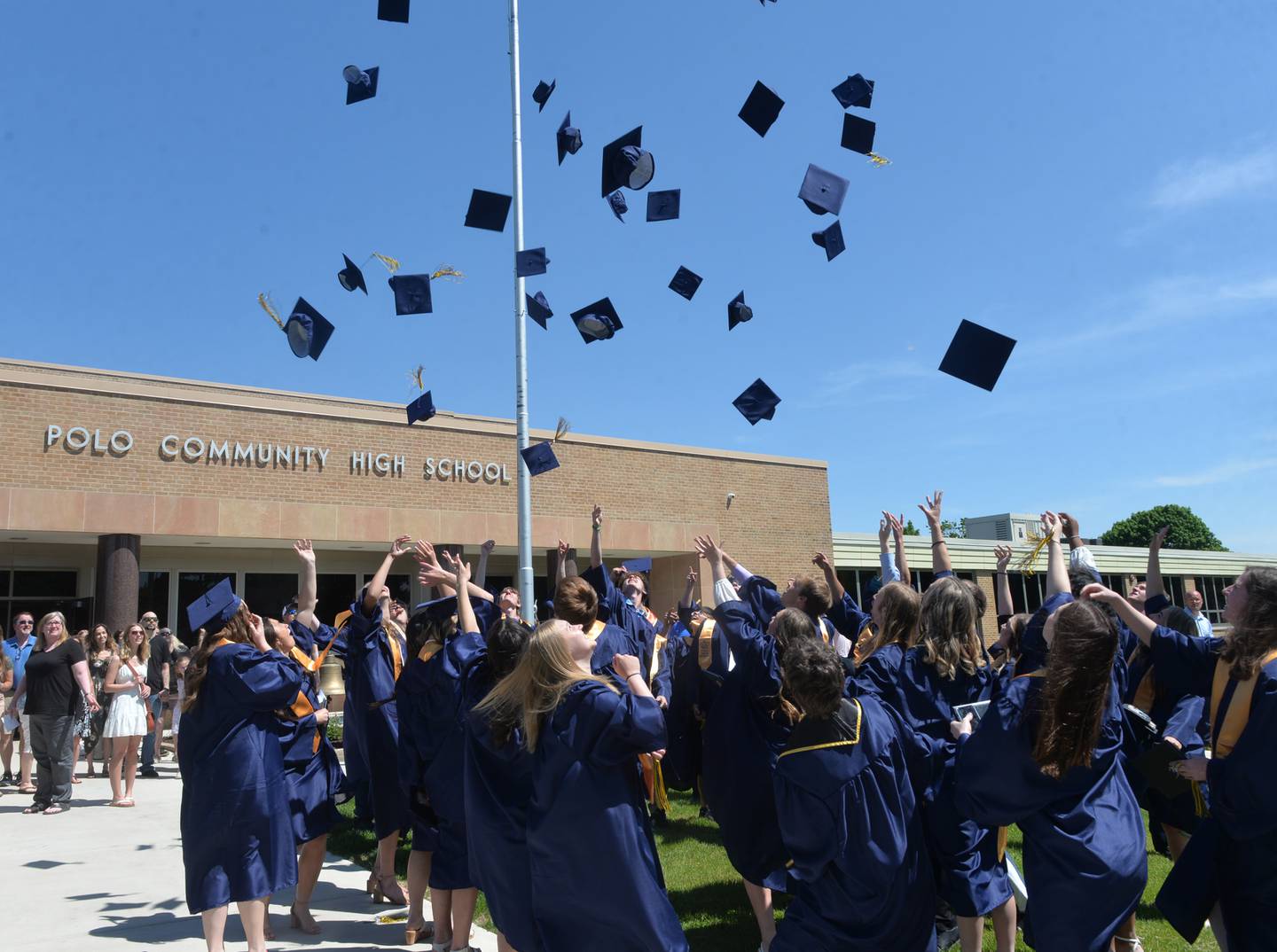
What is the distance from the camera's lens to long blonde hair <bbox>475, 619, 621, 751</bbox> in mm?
3438

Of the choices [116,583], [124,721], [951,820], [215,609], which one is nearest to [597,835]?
[951,820]

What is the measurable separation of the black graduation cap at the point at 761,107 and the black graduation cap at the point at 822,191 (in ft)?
2.60

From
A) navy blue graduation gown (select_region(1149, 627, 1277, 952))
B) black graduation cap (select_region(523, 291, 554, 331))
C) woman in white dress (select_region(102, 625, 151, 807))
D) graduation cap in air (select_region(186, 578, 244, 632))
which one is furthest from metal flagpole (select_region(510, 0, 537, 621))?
navy blue graduation gown (select_region(1149, 627, 1277, 952))

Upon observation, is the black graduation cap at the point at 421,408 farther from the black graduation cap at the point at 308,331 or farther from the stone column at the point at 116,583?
the stone column at the point at 116,583

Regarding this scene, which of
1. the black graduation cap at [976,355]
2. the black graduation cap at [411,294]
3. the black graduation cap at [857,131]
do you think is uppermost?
the black graduation cap at [857,131]

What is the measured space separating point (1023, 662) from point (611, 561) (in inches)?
710

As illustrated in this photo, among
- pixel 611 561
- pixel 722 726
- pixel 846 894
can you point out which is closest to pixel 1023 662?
pixel 722 726

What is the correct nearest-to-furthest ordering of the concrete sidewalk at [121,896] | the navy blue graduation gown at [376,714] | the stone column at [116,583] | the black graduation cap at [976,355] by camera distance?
the concrete sidewalk at [121,896] < the navy blue graduation gown at [376,714] < the black graduation cap at [976,355] < the stone column at [116,583]

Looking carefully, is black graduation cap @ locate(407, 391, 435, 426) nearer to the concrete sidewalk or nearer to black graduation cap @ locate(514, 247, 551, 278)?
black graduation cap @ locate(514, 247, 551, 278)

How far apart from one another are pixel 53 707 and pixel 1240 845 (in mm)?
9779

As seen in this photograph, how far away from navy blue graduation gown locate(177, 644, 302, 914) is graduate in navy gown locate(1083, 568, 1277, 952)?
3654 millimetres

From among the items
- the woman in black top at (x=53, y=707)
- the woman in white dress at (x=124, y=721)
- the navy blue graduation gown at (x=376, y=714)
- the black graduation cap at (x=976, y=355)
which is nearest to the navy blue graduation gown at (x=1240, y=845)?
the black graduation cap at (x=976, y=355)

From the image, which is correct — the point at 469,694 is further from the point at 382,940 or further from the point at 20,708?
the point at 20,708

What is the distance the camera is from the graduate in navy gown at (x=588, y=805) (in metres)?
3.31
